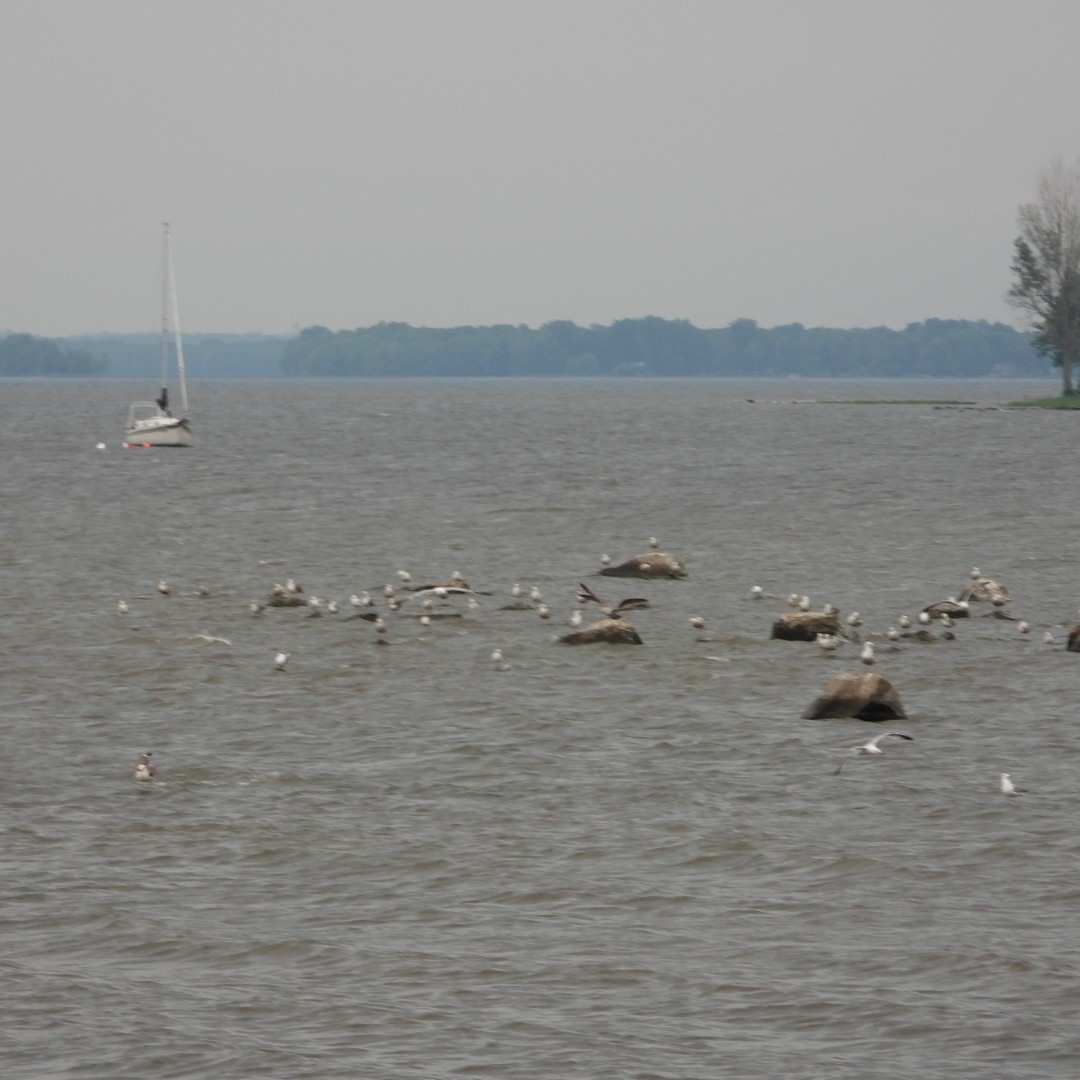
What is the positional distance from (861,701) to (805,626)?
22.5ft

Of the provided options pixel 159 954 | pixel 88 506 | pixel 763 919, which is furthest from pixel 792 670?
pixel 88 506

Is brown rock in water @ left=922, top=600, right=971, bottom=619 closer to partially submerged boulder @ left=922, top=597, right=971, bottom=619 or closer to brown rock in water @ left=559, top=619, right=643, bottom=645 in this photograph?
partially submerged boulder @ left=922, top=597, right=971, bottom=619

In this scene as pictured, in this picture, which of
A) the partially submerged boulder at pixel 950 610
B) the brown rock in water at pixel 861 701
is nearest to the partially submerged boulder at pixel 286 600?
the partially submerged boulder at pixel 950 610

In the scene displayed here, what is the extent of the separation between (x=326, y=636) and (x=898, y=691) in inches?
405

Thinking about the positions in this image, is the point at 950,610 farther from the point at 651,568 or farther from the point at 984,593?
the point at 651,568

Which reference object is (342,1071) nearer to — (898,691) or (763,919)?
(763,919)

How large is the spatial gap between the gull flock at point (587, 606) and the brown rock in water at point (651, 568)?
0.07 ft

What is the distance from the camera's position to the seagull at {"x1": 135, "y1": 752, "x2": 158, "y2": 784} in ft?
60.9

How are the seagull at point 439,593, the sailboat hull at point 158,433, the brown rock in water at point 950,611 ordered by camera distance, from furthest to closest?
1. the sailboat hull at point 158,433
2. the seagull at point 439,593
3. the brown rock in water at point 950,611

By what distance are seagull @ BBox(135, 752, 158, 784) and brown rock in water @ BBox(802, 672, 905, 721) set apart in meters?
8.42

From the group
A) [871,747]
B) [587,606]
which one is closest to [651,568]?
[587,606]

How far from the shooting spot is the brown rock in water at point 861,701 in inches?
867

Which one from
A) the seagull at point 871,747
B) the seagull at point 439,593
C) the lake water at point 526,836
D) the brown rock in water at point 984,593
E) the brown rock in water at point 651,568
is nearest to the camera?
the lake water at point 526,836

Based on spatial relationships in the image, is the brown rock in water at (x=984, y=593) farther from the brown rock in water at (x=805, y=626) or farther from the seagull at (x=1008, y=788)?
the seagull at (x=1008, y=788)
